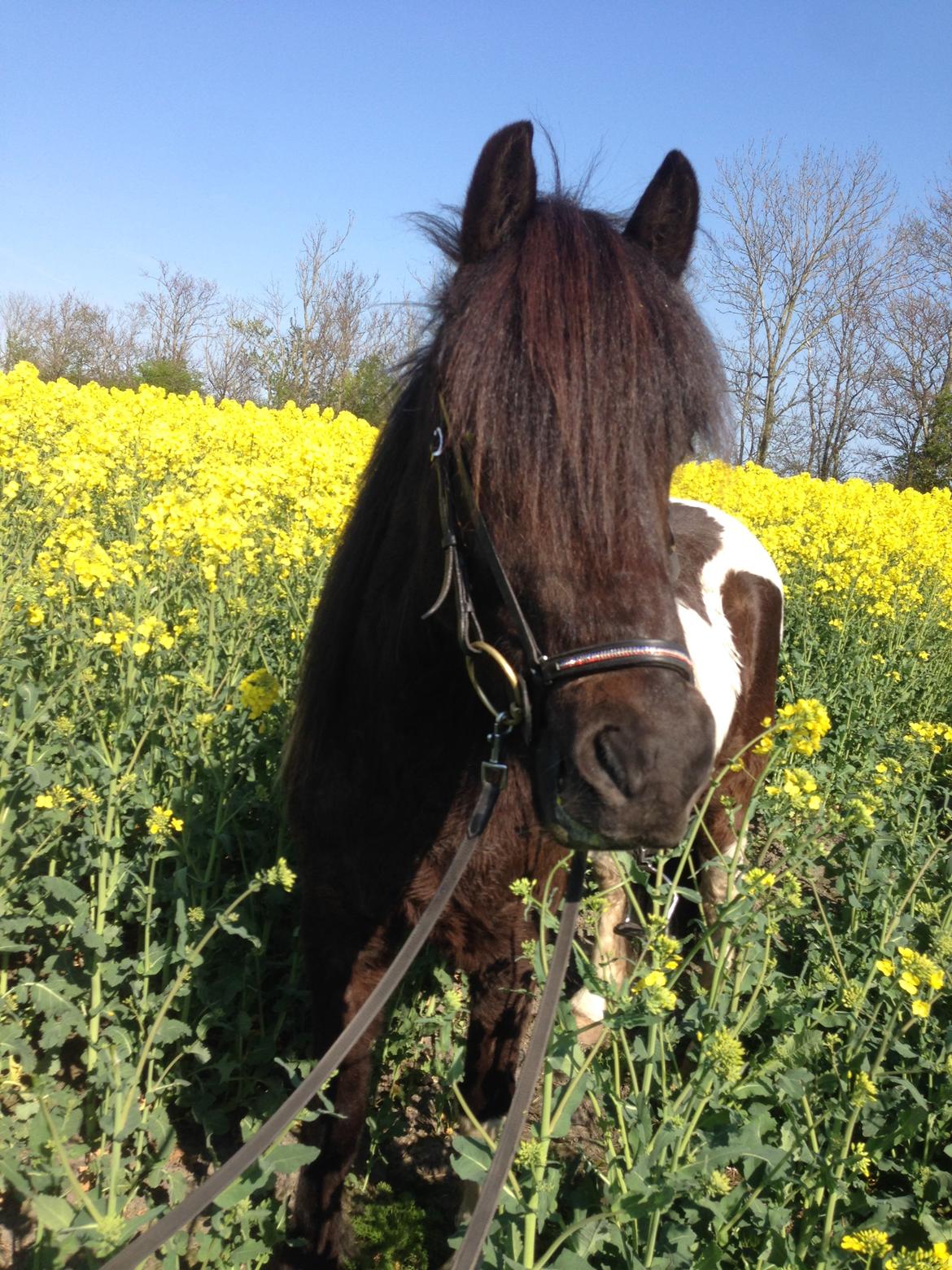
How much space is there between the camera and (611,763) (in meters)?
1.43

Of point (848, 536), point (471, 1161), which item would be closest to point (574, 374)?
point (471, 1161)

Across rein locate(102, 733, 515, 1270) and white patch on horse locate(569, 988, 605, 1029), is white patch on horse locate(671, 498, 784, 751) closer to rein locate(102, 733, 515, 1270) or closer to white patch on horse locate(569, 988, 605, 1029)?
white patch on horse locate(569, 988, 605, 1029)

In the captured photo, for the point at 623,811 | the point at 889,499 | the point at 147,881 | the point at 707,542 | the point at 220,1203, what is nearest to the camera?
the point at 623,811

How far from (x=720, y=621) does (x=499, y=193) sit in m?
2.43

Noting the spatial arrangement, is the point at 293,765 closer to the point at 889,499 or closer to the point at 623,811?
the point at 623,811

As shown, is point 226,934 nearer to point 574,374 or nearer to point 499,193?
point 574,374

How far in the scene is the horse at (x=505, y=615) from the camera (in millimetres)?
1518

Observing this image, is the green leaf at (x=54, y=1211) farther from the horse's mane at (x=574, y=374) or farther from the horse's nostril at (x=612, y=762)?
the horse's mane at (x=574, y=374)

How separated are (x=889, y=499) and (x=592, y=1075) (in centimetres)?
1278

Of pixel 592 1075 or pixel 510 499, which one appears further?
pixel 592 1075

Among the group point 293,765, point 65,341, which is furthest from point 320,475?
point 65,341

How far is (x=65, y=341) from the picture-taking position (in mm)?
36688

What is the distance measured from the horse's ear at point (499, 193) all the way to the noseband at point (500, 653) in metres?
0.45

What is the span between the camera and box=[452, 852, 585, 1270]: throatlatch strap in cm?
129
